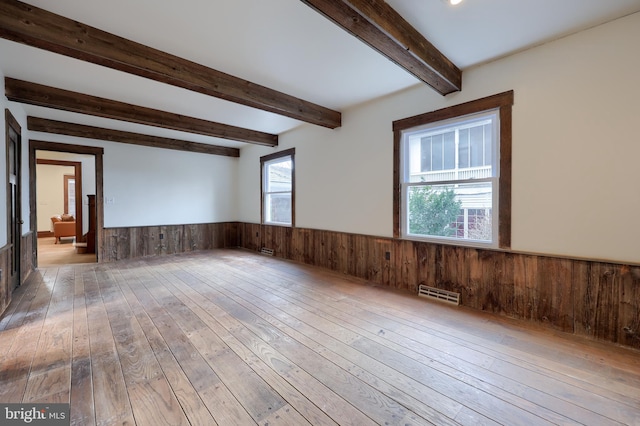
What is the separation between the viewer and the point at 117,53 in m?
2.44

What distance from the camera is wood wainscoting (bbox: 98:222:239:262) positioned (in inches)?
217

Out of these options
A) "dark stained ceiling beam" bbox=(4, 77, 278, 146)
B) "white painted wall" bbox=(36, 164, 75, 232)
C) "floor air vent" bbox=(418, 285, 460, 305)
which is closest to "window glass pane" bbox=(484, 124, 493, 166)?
"floor air vent" bbox=(418, 285, 460, 305)

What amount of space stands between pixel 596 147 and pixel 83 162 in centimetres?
1044

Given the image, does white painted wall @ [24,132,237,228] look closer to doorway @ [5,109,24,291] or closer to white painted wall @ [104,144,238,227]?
white painted wall @ [104,144,238,227]

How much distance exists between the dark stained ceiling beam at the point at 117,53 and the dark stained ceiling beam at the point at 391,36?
1705 millimetres

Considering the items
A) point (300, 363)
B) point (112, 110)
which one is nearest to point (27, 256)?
point (112, 110)

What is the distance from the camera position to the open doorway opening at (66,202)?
509cm

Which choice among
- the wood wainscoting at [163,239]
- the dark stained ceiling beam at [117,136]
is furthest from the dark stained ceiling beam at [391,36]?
the wood wainscoting at [163,239]

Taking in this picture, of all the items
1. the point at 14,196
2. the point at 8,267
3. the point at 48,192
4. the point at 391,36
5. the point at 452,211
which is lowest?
the point at 8,267

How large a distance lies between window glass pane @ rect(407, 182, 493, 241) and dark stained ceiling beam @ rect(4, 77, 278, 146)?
142 inches

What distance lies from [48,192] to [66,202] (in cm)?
57

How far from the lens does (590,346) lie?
7.22ft

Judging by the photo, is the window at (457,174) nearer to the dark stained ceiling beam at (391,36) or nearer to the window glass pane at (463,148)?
the window glass pane at (463,148)

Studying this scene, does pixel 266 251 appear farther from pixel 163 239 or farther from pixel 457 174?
pixel 457 174
